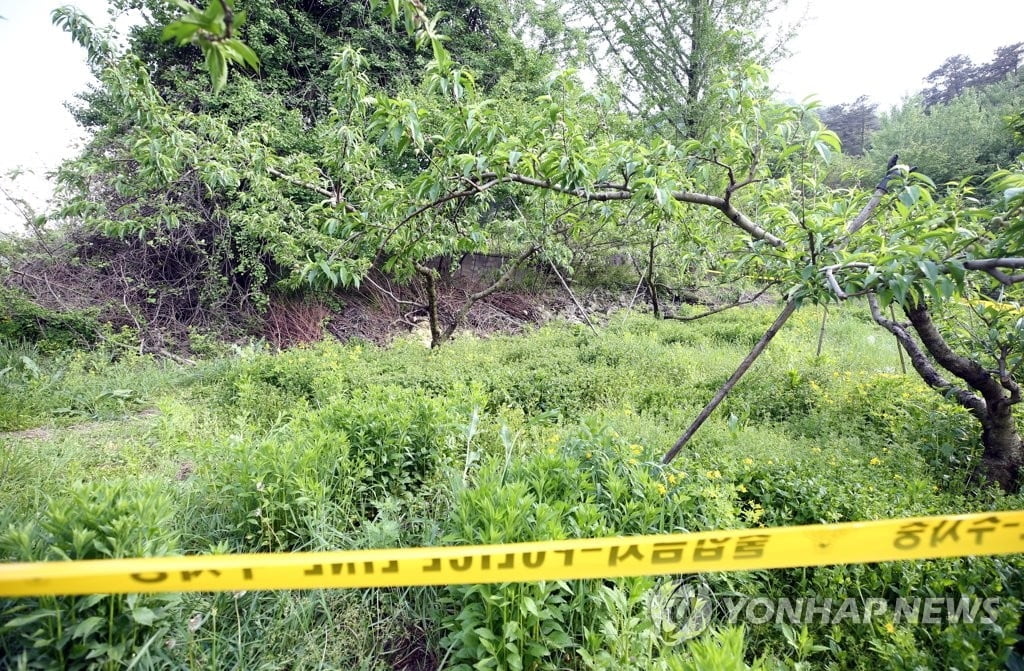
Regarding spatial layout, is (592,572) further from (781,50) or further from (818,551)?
(781,50)

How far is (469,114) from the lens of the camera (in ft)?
7.09

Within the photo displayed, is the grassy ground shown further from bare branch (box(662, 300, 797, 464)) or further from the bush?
the bush

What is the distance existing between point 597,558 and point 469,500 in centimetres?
79

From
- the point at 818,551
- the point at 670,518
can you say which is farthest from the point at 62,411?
the point at 818,551

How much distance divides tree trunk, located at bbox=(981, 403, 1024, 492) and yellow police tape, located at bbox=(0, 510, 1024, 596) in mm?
2300

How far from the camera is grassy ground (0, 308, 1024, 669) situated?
4.84 ft

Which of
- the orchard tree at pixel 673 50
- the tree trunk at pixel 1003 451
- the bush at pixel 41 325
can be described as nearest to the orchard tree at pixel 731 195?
the tree trunk at pixel 1003 451

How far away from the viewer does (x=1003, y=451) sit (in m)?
2.86

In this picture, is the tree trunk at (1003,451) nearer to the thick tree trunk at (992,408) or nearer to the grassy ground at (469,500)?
the thick tree trunk at (992,408)

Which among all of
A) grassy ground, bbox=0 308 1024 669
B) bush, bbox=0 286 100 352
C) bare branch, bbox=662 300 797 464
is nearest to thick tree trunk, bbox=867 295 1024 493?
grassy ground, bbox=0 308 1024 669

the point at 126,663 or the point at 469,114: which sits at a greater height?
the point at 469,114

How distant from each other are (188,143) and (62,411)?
9.38ft
